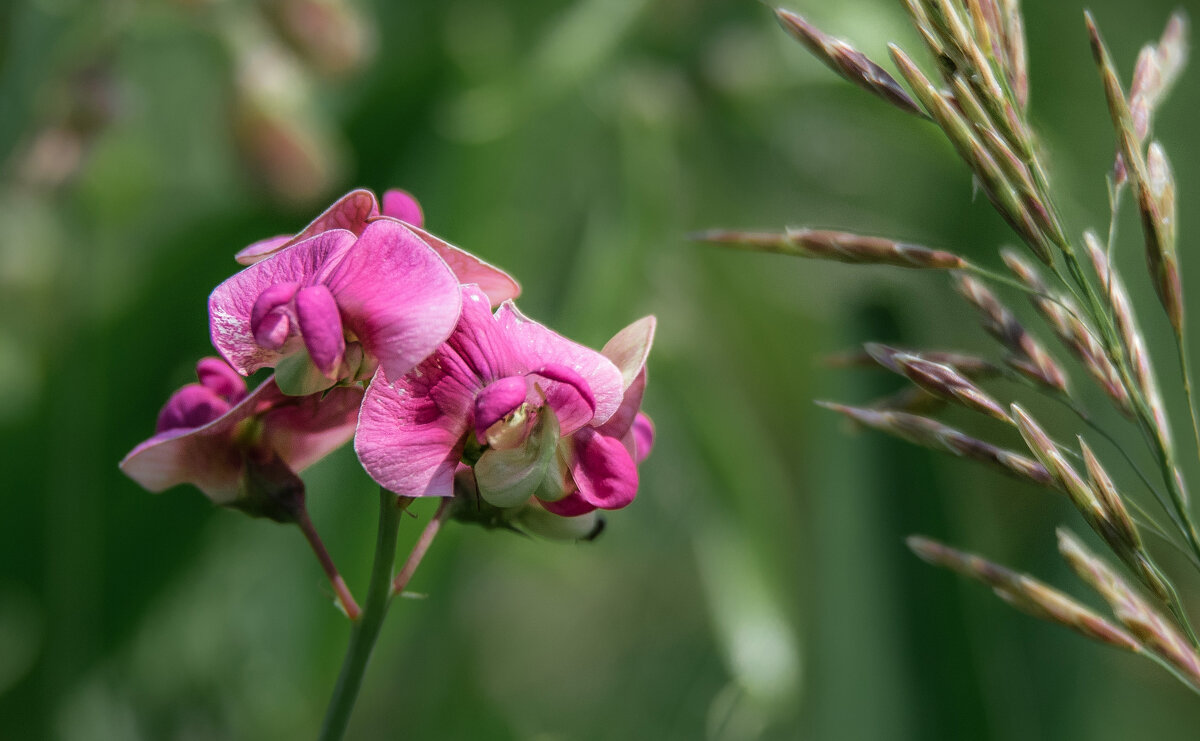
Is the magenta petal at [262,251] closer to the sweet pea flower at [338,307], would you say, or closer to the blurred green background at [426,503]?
the sweet pea flower at [338,307]

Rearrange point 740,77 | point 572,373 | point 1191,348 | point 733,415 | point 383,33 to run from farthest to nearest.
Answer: point 1191,348, point 383,33, point 740,77, point 733,415, point 572,373

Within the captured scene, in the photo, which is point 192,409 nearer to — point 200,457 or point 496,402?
point 200,457

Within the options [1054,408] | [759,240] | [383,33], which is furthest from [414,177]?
[1054,408]

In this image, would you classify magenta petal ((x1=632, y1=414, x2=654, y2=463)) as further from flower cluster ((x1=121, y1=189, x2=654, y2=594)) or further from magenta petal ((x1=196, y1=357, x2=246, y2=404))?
magenta petal ((x1=196, y1=357, x2=246, y2=404))

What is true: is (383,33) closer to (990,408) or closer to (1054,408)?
(1054,408)

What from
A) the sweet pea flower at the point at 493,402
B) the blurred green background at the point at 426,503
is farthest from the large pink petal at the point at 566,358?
the blurred green background at the point at 426,503

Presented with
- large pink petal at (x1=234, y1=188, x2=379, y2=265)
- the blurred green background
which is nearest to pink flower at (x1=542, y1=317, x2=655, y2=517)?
large pink petal at (x1=234, y1=188, x2=379, y2=265)
